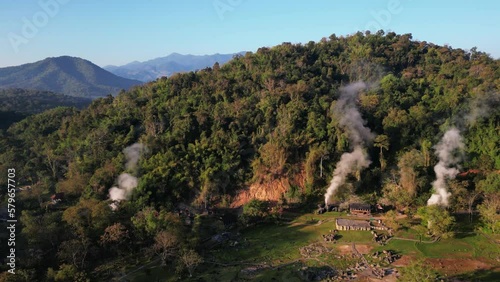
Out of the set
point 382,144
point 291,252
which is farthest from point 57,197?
point 382,144

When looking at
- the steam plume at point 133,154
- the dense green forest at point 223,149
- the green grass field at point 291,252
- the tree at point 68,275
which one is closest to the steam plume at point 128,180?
the steam plume at point 133,154

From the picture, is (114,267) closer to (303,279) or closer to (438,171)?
(303,279)

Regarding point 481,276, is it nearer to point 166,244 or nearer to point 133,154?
point 166,244

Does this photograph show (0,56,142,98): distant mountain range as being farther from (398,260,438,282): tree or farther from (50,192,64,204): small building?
(398,260,438,282): tree

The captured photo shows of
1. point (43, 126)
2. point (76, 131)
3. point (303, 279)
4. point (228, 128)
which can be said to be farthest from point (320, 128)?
point (43, 126)

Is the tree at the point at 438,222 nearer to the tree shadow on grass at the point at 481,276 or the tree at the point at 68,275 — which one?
the tree shadow on grass at the point at 481,276

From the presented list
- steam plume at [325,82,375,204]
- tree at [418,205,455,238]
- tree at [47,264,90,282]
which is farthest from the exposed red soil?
tree at [47,264,90,282]
